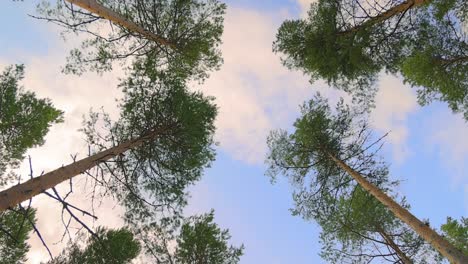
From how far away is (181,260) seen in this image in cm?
906

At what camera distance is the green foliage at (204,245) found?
910 centimetres

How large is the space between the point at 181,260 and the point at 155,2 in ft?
20.9

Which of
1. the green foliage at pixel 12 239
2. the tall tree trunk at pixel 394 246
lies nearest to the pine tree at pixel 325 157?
the tall tree trunk at pixel 394 246

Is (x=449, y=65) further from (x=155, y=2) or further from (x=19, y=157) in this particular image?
(x=19, y=157)

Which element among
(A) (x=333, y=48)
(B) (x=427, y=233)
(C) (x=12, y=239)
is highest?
(A) (x=333, y=48)

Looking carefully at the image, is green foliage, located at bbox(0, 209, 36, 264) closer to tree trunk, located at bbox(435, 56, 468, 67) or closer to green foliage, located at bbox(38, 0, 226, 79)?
green foliage, located at bbox(38, 0, 226, 79)

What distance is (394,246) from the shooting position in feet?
32.0

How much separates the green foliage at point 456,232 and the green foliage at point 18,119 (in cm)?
1199

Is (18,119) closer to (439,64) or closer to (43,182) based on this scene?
(43,182)

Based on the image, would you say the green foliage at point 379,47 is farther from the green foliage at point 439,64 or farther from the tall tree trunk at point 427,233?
the tall tree trunk at point 427,233

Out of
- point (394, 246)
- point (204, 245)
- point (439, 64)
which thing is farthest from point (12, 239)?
point (439, 64)

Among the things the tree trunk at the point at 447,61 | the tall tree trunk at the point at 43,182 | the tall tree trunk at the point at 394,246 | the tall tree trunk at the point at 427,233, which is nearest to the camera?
the tall tree trunk at the point at 43,182

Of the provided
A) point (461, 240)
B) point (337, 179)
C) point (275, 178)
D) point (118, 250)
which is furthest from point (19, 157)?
point (461, 240)

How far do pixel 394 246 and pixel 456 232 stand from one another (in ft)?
9.77
